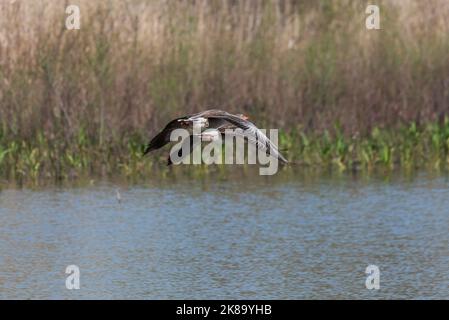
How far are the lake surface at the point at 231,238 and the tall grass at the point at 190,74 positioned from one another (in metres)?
0.91

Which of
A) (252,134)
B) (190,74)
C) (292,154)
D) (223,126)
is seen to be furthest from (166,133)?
(190,74)

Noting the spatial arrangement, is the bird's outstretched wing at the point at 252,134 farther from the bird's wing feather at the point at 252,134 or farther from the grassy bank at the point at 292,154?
the grassy bank at the point at 292,154

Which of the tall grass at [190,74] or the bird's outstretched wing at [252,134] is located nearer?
the bird's outstretched wing at [252,134]

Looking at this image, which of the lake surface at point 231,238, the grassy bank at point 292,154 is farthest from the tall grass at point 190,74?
the lake surface at point 231,238

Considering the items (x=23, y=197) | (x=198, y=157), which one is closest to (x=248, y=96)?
(x=198, y=157)

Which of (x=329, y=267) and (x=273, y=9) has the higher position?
(x=273, y=9)

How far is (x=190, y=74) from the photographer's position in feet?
49.6

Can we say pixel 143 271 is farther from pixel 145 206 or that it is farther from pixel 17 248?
pixel 145 206

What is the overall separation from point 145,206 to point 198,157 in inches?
74.6

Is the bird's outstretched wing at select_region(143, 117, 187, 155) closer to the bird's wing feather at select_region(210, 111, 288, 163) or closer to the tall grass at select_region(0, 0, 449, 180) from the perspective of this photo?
the bird's wing feather at select_region(210, 111, 288, 163)

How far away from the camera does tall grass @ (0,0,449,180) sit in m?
14.5

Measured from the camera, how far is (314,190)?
1366 cm

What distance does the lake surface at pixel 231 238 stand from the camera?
10.0 meters

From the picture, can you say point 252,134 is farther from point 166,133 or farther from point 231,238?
point 231,238
